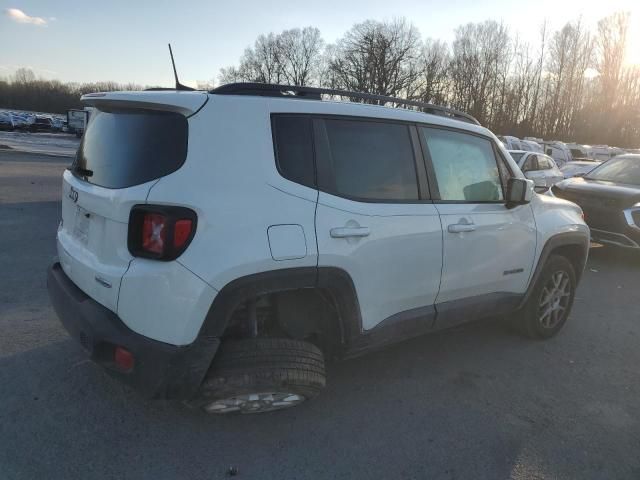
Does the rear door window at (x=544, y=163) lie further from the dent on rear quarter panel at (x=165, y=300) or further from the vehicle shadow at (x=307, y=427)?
the dent on rear quarter panel at (x=165, y=300)

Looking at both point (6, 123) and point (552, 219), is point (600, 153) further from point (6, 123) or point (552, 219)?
point (6, 123)

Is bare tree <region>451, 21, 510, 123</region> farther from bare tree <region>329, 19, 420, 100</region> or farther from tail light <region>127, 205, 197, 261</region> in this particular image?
tail light <region>127, 205, 197, 261</region>

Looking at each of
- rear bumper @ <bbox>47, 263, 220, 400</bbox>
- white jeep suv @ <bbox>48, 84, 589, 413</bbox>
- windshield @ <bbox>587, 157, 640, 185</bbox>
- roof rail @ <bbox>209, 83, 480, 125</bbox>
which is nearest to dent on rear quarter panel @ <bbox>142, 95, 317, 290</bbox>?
white jeep suv @ <bbox>48, 84, 589, 413</bbox>

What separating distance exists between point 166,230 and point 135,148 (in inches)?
21.8

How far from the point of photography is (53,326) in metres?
4.16

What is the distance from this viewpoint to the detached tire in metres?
2.55

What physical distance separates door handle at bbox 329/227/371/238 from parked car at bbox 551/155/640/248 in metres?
6.04

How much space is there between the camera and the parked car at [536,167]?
13.0 m

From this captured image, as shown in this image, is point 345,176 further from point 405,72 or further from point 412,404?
point 405,72

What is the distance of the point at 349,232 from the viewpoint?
9.20ft

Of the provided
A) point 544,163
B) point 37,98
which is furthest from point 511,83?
point 37,98

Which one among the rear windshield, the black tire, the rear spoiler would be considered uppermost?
the rear spoiler

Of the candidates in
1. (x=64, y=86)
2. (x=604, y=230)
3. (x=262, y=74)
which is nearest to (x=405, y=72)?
(x=262, y=74)

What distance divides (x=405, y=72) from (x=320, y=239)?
56.1 metres
